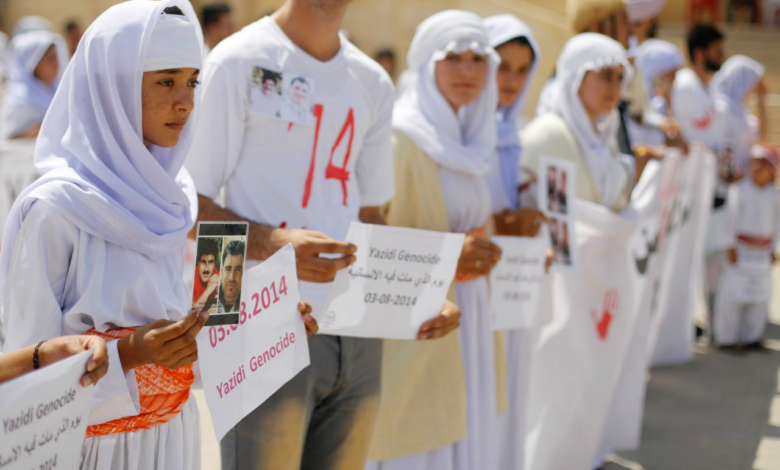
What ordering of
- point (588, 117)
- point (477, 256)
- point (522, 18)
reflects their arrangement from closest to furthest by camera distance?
point (477, 256) → point (588, 117) → point (522, 18)

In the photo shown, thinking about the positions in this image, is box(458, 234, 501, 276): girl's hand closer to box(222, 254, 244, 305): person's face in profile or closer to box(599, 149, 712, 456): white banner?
box(222, 254, 244, 305): person's face in profile

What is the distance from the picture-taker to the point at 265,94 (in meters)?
2.74

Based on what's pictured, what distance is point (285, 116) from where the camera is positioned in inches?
Answer: 108

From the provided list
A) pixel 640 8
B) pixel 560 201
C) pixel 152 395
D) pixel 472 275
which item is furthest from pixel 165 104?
pixel 640 8

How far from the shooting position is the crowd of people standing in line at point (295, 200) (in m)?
2.04

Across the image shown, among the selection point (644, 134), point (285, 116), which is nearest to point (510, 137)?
point (285, 116)

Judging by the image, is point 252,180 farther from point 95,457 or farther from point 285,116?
point 95,457

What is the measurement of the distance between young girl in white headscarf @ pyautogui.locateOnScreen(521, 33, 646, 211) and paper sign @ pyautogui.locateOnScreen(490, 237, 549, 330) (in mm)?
848

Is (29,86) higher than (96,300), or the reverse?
(29,86)

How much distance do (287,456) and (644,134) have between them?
4.46 metres

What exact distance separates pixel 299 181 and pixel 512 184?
1.65 meters

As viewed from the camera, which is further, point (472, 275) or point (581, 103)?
point (581, 103)

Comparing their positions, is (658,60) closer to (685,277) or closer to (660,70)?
(660,70)

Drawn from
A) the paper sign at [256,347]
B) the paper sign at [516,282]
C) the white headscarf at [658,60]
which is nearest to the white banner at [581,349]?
the paper sign at [516,282]
